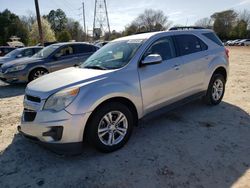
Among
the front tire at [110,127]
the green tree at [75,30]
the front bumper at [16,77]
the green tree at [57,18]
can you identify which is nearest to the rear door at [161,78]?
the front tire at [110,127]

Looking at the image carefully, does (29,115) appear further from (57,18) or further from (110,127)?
(57,18)

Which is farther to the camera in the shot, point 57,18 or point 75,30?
point 57,18

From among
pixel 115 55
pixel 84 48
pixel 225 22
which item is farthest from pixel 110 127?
pixel 225 22

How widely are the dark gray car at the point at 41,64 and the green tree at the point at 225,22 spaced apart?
7914 centimetres

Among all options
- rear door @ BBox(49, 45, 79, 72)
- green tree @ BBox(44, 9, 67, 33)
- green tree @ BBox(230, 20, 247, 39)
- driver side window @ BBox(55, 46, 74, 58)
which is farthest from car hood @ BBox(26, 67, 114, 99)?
green tree @ BBox(44, 9, 67, 33)

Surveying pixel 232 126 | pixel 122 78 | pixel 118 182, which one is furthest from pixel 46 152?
pixel 232 126

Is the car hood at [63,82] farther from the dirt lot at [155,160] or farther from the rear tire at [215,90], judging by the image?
the rear tire at [215,90]

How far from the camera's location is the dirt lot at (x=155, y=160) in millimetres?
3033

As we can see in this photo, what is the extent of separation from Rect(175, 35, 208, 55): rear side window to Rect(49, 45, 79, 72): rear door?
17.2ft

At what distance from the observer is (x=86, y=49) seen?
999 cm

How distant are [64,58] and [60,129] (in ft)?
21.4

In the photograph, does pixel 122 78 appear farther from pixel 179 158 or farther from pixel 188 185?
pixel 188 185

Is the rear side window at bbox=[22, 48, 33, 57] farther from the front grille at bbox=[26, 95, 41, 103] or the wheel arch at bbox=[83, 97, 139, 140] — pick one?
the wheel arch at bbox=[83, 97, 139, 140]

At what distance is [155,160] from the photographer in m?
3.46
